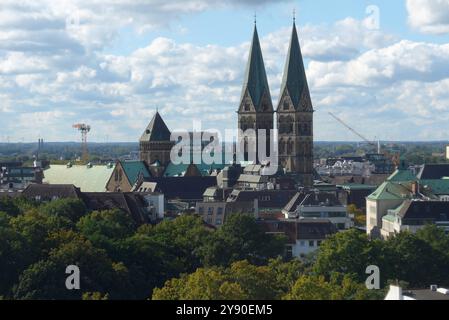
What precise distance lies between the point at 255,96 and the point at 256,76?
8.92ft

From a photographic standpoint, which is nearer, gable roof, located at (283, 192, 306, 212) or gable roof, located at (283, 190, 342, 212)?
gable roof, located at (283, 190, 342, 212)

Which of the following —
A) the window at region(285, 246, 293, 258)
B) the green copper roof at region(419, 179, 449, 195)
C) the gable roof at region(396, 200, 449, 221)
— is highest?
the green copper roof at region(419, 179, 449, 195)

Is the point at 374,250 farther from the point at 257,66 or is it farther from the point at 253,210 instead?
the point at 257,66

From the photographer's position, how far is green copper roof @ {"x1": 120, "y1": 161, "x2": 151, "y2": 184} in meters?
159

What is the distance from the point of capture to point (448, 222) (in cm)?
10138

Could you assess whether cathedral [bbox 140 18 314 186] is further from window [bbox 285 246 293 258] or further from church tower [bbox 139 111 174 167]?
window [bbox 285 246 293 258]

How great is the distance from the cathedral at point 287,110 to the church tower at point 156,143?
11.2 m

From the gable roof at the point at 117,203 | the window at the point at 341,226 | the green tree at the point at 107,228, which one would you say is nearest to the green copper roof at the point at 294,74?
the window at the point at 341,226

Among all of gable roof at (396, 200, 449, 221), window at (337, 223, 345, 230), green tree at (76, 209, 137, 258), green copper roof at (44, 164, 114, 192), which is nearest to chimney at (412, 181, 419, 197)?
window at (337, 223, 345, 230)

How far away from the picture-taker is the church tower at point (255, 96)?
16312 cm

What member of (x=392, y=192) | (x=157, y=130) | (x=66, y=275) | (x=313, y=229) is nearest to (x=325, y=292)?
(x=66, y=275)

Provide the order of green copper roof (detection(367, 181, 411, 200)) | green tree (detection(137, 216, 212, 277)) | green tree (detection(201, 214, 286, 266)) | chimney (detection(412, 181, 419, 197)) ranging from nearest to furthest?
green tree (detection(137, 216, 212, 277)), green tree (detection(201, 214, 286, 266)), green copper roof (detection(367, 181, 411, 200)), chimney (detection(412, 181, 419, 197))

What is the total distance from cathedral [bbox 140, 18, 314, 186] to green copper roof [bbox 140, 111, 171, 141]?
11.1 metres

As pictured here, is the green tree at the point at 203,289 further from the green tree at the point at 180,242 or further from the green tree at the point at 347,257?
the green tree at the point at 347,257
